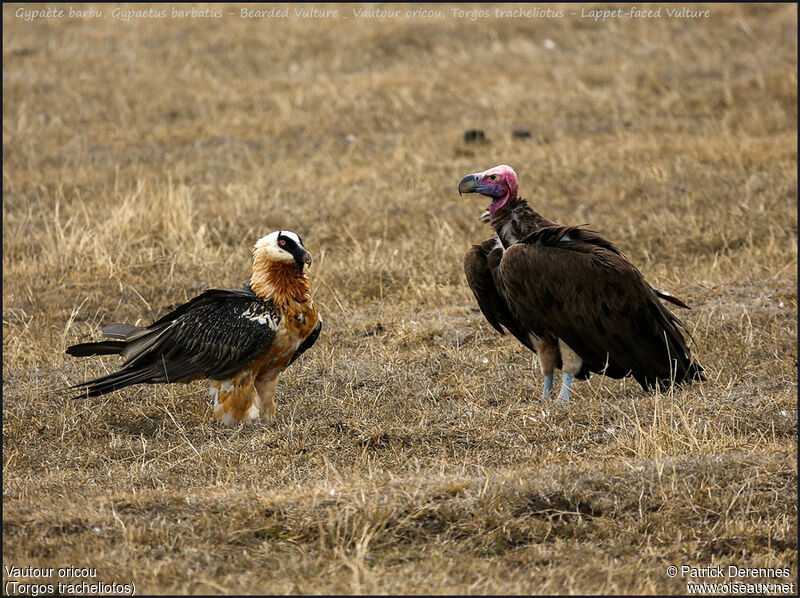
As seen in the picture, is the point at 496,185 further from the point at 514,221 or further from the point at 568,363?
the point at 568,363

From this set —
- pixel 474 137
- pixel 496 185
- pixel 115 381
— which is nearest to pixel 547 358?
pixel 496 185

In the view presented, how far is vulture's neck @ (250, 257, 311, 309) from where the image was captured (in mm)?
6008

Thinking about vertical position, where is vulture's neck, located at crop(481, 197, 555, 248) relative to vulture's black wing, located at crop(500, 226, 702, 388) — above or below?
above

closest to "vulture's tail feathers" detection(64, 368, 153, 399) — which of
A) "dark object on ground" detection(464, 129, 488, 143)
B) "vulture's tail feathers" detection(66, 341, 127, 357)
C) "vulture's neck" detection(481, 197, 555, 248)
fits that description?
"vulture's tail feathers" detection(66, 341, 127, 357)

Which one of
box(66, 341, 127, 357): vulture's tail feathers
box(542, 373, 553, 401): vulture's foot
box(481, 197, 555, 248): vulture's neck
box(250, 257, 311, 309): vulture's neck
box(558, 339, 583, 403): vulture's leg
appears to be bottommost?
box(542, 373, 553, 401): vulture's foot

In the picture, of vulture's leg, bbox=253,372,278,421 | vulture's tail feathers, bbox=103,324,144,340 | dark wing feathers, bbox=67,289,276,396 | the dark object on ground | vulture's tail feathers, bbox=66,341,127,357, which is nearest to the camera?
dark wing feathers, bbox=67,289,276,396

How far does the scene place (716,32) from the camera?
1666 centimetres

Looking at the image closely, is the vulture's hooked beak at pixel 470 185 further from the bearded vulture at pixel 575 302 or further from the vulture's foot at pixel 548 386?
the vulture's foot at pixel 548 386

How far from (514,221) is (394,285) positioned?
248 cm

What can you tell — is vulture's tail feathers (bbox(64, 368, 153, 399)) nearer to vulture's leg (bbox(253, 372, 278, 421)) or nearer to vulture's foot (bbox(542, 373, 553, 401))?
vulture's leg (bbox(253, 372, 278, 421))

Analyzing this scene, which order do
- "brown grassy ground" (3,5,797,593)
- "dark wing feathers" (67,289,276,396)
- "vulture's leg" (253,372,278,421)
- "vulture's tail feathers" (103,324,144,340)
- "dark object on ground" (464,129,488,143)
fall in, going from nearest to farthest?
"brown grassy ground" (3,5,797,593), "dark wing feathers" (67,289,276,396), "vulture's leg" (253,372,278,421), "vulture's tail feathers" (103,324,144,340), "dark object on ground" (464,129,488,143)

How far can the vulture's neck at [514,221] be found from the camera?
6.37 metres

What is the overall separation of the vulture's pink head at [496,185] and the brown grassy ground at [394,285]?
1207mm

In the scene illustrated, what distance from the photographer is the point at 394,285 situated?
8.76 meters
